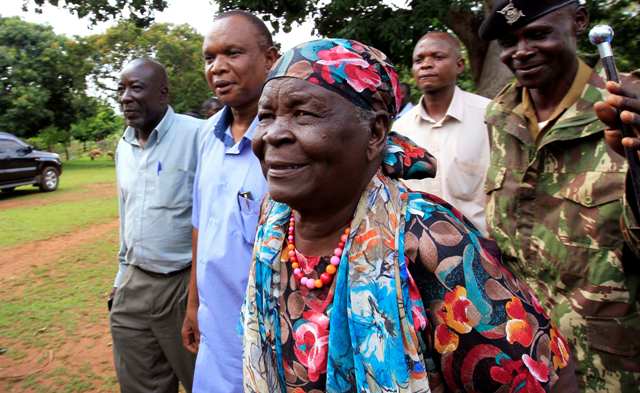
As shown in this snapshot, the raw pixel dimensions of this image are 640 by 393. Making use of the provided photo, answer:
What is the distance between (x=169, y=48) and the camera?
90.9 ft

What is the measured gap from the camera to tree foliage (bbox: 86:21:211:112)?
2700cm

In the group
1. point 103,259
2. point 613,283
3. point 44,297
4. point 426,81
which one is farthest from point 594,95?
point 103,259

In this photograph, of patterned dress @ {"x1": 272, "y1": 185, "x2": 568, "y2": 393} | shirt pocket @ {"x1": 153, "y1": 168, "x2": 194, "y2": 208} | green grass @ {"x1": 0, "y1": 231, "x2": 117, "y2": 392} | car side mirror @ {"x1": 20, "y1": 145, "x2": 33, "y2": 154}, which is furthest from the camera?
car side mirror @ {"x1": 20, "y1": 145, "x2": 33, "y2": 154}

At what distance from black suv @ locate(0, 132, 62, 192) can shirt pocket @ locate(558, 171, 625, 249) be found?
14.6m

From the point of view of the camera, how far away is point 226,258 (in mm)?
2053

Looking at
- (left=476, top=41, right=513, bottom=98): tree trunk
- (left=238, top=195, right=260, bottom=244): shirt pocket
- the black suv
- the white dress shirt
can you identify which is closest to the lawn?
the black suv

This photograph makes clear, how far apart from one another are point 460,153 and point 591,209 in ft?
4.44

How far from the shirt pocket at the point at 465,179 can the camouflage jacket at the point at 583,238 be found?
3.15 feet

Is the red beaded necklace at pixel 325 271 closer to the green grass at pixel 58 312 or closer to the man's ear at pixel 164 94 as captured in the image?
the man's ear at pixel 164 94

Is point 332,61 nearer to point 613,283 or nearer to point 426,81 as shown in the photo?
point 613,283

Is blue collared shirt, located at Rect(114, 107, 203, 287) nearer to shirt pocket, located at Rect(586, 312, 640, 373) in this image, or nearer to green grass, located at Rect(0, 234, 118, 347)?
shirt pocket, located at Rect(586, 312, 640, 373)

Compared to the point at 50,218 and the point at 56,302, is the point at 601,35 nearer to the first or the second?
the point at 56,302

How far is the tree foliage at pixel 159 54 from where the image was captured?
2700 cm

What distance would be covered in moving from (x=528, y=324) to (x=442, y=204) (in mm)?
348
